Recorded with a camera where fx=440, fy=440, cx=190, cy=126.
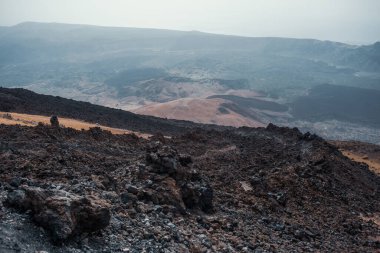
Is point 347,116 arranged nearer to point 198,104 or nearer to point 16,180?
point 198,104

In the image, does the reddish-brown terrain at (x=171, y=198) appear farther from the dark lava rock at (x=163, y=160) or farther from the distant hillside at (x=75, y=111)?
the distant hillside at (x=75, y=111)

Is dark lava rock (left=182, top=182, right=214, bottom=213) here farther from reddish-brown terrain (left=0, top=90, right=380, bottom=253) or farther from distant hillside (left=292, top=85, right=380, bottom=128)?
distant hillside (left=292, top=85, right=380, bottom=128)

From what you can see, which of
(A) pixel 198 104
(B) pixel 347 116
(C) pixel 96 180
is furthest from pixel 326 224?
(B) pixel 347 116

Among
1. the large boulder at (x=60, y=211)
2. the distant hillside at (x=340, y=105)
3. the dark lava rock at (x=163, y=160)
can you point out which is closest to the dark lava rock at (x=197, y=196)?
the dark lava rock at (x=163, y=160)

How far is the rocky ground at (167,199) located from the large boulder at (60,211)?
20 millimetres

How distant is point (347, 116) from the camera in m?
113

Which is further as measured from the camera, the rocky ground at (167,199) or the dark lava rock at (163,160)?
the dark lava rock at (163,160)

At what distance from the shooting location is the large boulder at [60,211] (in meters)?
8.39

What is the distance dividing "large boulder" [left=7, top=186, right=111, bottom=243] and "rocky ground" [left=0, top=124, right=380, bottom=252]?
0.07 ft

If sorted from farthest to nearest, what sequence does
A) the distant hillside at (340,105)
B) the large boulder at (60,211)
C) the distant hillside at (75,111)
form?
1. the distant hillside at (340,105)
2. the distant hillside at (75,111)
3. the large boulder at (60,211)

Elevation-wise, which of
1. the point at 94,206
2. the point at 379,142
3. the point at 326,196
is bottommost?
the point at 379,142

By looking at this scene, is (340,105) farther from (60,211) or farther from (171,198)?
(60,211)

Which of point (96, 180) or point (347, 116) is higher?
point (96, 180)

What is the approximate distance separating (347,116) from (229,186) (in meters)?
102
